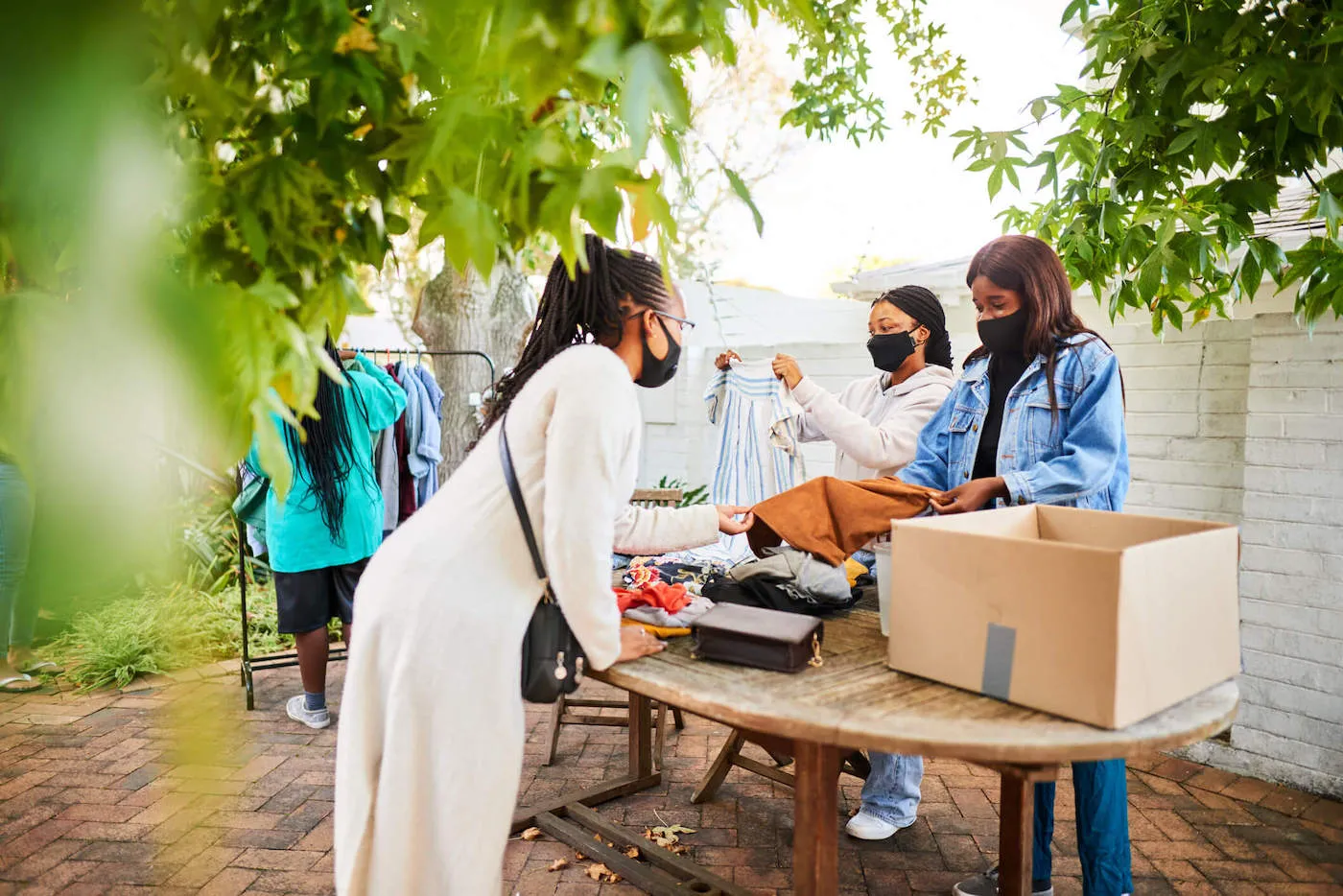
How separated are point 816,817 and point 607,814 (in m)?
1.73

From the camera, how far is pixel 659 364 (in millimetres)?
2049

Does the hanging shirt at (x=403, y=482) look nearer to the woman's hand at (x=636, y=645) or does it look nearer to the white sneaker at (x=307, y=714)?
the white sneaker at (x=307, y=714)

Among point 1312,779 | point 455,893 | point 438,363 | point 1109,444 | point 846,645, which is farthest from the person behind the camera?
point 438,363

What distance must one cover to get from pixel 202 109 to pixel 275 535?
11.0 feet

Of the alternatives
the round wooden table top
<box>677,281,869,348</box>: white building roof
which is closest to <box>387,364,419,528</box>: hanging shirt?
the round wooden table top

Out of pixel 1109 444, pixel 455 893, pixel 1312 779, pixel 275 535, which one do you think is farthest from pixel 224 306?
pixel 1312 779

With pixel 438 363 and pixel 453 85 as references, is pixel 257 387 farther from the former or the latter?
pixel 438 363

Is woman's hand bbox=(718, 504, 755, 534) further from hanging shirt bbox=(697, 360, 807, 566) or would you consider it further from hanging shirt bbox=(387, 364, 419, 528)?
hanging shirt bbox=(387, 364, 419, 528)

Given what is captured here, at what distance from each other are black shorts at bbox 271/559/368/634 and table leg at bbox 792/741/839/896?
2642mm

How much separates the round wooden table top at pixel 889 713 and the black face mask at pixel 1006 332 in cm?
106

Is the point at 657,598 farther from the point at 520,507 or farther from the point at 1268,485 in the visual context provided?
the point at 1268,485

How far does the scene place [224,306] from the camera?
1.46ft

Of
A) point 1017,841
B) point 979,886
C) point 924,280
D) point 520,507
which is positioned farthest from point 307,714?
point 924,280

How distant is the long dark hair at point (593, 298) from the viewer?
2.01 m
